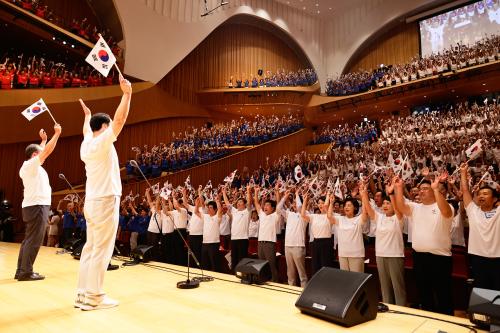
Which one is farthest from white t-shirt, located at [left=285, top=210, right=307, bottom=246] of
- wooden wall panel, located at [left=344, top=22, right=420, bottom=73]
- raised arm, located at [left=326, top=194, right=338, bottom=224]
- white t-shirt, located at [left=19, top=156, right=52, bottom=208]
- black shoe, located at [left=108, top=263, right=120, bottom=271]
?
wooden wall panel, located at [left=344, top=22, right=420, bottom=73]

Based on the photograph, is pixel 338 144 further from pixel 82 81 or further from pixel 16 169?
pixel 16 169

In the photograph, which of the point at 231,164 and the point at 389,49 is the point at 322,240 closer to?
the point at 231,164

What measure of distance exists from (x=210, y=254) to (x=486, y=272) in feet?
11.3

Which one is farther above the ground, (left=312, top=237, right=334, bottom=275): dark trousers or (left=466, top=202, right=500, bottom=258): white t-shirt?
(left=466, top=202, right=500, bottom=258): white t-shirt

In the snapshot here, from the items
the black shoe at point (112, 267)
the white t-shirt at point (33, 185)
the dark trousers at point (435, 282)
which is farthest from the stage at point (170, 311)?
the dark trousers at point (435, 282)

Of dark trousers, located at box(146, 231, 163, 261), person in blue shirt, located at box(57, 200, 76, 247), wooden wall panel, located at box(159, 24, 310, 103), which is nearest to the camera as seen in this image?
dark trousers, located at box(146, 231, 163, 261)

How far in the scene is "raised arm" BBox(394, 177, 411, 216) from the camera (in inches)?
126

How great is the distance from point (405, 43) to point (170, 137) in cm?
1111

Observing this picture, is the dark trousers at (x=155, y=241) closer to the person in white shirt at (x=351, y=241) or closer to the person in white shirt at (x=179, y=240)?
the person in white shirt at (x=179, y=240)

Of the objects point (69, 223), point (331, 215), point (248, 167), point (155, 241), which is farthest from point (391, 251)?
point (248, 167)

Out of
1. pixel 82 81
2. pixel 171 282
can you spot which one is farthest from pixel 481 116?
pixel 82 81

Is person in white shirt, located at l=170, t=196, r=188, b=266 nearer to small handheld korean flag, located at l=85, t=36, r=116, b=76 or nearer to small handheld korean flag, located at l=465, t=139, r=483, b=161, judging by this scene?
small handheld korean flag, located at l=85, t=36, r=116, b=76

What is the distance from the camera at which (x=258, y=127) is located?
12.9 m

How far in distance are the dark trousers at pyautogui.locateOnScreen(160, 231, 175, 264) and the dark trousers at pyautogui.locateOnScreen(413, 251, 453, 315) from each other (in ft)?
13.8
